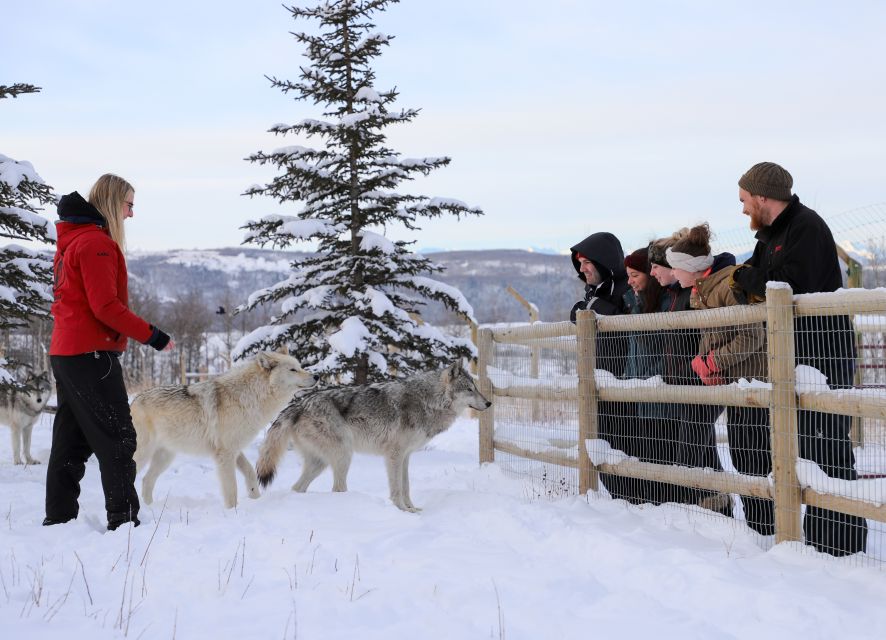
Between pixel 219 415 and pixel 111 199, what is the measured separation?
2307mm

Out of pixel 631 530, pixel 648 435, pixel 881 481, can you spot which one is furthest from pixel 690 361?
pixel 881 481

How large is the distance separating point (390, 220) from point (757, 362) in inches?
318

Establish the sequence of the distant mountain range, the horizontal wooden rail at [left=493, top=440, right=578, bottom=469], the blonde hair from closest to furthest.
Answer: the blonde hair < the horizontal wooden rail at [left=493, top=440, right=578, bottom=469] < the distant mountain range

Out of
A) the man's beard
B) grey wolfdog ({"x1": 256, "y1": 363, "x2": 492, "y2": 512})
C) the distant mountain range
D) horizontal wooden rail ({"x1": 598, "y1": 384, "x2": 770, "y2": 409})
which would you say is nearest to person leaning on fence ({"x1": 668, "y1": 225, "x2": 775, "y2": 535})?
horizontal wooden rail ({"x1": 598, "y1": 384, "x2": 770, "y2": 409})

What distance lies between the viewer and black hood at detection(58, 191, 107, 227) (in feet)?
15.4

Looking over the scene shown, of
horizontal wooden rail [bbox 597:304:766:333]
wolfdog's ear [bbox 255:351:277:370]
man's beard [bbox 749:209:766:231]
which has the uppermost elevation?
man's beard [bbox 749:209:766:231]

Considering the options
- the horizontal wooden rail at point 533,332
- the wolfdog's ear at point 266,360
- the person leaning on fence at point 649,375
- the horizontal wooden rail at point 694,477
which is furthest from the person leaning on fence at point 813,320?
the wolfdog's ear at point 266,360

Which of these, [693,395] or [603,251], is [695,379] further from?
[603,251]

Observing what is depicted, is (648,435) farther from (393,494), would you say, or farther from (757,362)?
(393,494)

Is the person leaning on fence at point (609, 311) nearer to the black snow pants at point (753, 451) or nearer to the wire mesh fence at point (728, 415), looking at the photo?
the wire mesh fence at point (728, 415)

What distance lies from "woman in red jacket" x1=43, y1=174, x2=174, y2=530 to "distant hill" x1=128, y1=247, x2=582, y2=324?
79967 mm

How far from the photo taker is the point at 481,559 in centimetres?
413

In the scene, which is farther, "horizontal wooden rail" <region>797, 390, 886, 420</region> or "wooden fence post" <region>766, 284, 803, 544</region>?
"wooden fence post" <region>766, 284, 803, 544</region>

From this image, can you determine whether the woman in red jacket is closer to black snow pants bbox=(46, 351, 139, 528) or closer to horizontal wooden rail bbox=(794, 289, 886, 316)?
black snow pants bbox=(46, 351, 139, 528)
